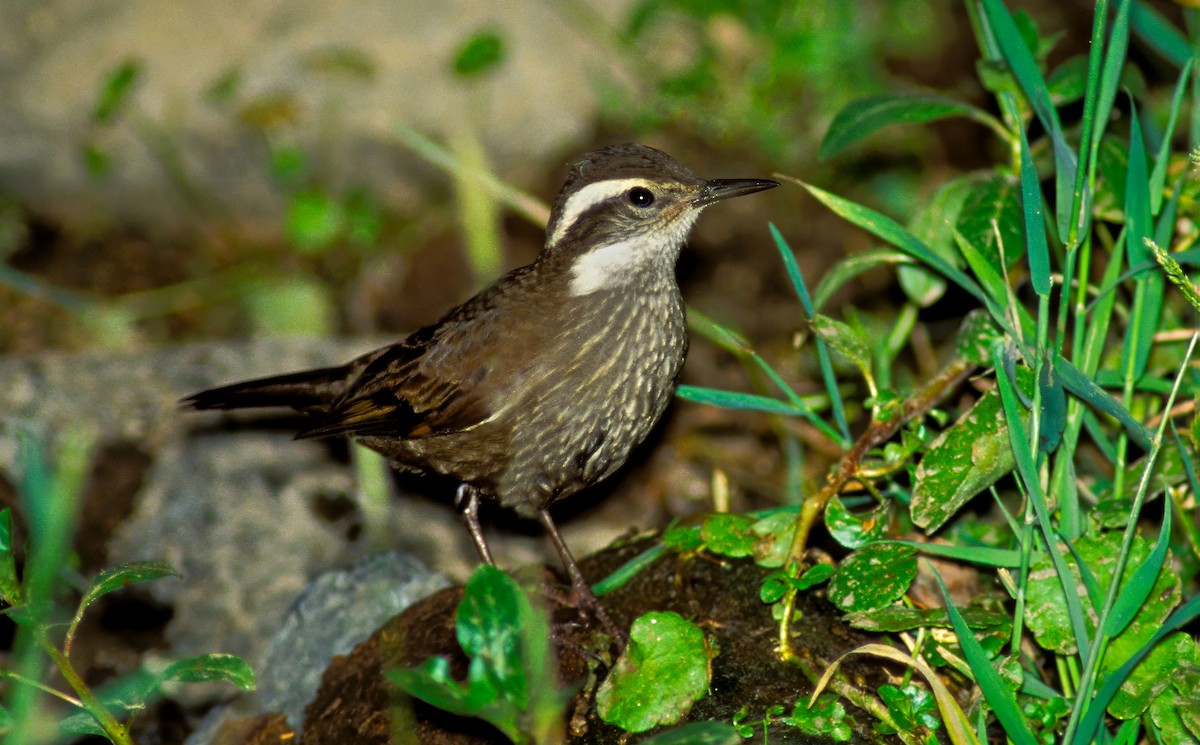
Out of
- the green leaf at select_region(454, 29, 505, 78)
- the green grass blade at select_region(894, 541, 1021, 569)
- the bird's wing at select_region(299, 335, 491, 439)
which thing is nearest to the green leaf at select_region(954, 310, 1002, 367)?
the green grass blade at select_region(894, 541, 1021, 569)

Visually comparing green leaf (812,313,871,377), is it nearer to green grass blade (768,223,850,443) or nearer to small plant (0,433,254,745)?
green grass blade (768,223,850,443)

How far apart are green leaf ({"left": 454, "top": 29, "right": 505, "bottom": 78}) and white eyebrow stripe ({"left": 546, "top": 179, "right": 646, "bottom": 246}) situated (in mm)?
2816

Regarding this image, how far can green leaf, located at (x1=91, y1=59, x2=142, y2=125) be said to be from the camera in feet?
→ 21.9

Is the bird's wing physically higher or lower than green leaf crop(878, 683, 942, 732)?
higher

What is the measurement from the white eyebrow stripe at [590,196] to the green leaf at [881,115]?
74 centimetres

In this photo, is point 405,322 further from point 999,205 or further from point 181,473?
point 999,205

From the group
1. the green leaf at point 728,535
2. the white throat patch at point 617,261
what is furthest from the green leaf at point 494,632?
the white throat patch at point 617,261

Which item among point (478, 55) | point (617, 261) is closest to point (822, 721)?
point (617, 261)

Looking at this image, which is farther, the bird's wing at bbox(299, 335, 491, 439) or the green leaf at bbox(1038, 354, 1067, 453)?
the bird's wing at bbox(299, 335, 491, 439)

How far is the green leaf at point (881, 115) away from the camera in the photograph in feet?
14.2

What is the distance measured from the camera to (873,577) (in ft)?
12.1

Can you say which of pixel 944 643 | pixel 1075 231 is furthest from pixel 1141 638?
pixel 1075 231

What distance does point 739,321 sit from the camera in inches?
274

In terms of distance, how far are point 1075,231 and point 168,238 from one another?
19.8ft
